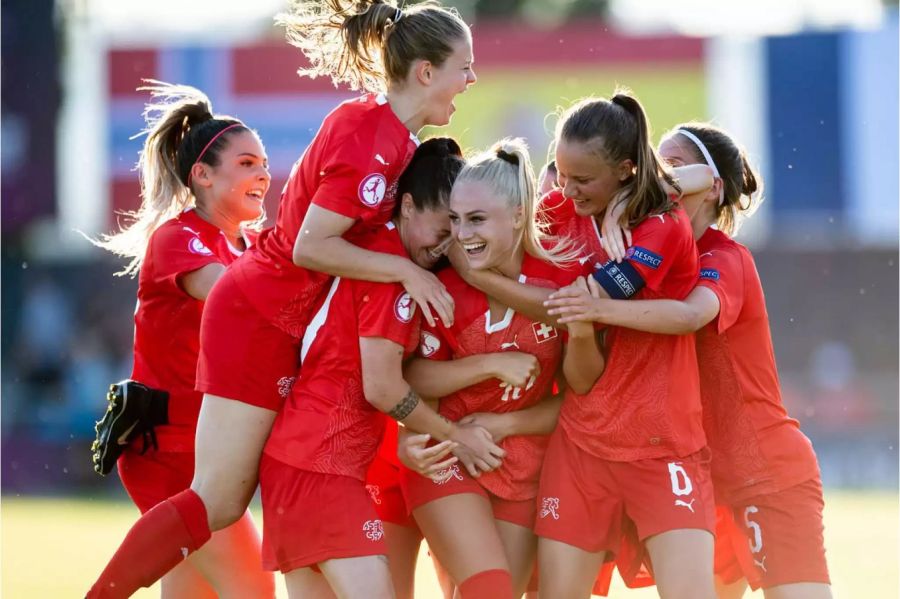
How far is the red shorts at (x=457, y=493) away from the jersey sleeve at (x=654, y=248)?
0.92 m

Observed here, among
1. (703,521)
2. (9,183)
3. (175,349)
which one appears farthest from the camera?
(9,183)

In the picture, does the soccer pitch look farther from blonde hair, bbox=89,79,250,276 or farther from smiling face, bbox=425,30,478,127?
smiling face, bbox=425,30,478,127

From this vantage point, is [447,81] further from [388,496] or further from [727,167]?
[388,496]

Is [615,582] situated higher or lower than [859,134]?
lower

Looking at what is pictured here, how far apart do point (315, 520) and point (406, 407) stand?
488 millimetres

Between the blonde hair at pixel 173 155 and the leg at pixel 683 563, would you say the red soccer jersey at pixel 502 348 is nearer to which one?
the leg at pixel 683 563

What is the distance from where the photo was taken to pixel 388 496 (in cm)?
481

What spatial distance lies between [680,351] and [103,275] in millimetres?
19042

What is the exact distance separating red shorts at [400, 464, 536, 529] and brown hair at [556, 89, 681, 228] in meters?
A: 1.06

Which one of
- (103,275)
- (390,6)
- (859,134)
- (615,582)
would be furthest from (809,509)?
(103,275)

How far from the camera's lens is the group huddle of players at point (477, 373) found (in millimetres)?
4430

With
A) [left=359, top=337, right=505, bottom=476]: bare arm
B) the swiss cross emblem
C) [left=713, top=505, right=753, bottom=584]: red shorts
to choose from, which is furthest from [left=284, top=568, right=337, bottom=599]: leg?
[left=713, top=505, right=753, bottom=584]: red shorts

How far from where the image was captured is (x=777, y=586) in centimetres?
474

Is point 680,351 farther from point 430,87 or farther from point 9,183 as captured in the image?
point 9,183
